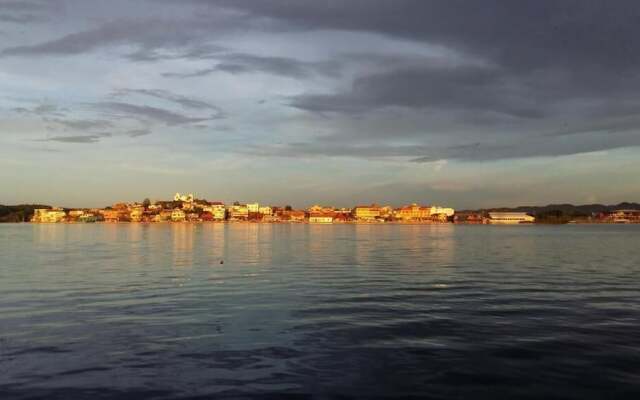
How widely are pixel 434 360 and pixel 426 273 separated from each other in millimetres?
24081

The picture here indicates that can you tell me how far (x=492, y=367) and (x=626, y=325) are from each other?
29.1 ft

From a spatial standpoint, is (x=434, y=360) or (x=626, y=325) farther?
(x=626, y=325)

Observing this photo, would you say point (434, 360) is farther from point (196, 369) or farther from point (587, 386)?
point (196, 369)

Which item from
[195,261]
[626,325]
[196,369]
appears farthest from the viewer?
[195,261]

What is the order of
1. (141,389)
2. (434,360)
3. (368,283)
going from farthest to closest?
(368,283), (434,360), (141,389)

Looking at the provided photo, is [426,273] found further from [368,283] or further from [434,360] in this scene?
[434,360]

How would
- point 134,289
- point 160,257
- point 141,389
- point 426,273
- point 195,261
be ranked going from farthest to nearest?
1. point 160,257
2. point 195,261
3. point 426,273
4. point 134,289
5. point 141,389

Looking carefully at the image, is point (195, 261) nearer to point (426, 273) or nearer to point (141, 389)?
point (426, 273)

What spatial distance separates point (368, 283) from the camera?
33750mm

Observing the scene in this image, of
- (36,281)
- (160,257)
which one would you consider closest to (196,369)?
(36,281)

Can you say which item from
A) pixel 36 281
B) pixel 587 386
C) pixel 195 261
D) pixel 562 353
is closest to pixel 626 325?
pixel 562 353

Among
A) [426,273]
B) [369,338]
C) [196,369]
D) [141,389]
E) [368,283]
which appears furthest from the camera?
[426,273]

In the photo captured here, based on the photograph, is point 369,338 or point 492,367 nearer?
point 492,367

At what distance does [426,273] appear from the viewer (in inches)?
1555
